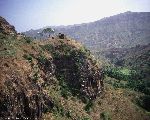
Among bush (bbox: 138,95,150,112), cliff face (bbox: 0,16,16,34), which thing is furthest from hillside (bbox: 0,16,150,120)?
bush (bbox: 138,95,150,112)

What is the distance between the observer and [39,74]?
5397 centimetres

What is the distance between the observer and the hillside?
4481 cm

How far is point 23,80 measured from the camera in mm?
46844

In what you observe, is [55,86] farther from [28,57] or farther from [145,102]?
[145,102]

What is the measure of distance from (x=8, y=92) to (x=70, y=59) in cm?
2860

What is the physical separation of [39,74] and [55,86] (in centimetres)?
727

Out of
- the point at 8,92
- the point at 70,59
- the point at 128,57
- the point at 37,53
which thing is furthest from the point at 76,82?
the point at 128,57

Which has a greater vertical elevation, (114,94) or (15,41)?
(15,41)

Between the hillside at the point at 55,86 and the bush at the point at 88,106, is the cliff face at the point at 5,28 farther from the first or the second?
the bush at the point at 88,106

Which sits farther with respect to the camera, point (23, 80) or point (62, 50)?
point (62, 50)

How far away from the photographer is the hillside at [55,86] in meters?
44.8

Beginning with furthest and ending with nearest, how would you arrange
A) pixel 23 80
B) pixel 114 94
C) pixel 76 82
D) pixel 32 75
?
pixel 114 94 → pixel 76 82 → pixel 32 75 → pixel 23 80

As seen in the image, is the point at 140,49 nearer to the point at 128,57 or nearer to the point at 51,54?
the point at 128,57

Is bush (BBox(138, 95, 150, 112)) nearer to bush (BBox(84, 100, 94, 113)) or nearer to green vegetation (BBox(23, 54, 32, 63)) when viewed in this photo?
bush (BBox(84, 100, 94, 113))
